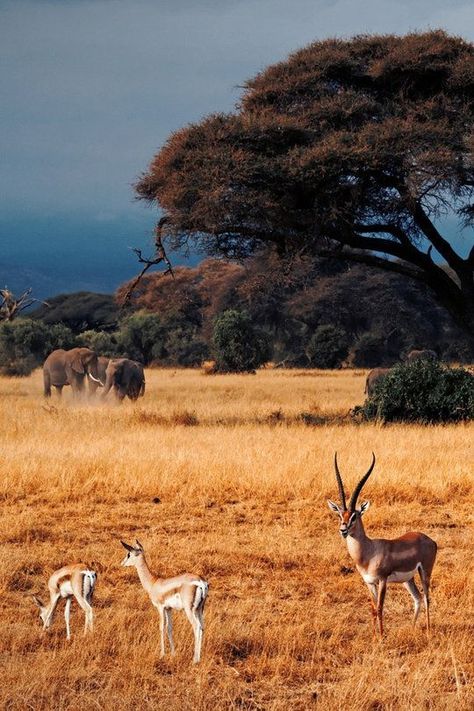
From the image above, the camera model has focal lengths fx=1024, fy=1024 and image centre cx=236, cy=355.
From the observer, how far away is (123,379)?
27359mm

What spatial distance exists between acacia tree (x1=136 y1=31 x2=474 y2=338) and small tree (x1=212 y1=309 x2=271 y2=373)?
19012mm

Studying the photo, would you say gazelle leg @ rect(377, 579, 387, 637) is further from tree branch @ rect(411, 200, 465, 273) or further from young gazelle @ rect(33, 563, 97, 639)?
tree branch @ rect(411, 200, 465, 273)

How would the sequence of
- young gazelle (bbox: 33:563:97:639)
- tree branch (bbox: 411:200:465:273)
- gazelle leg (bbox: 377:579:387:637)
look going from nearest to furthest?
young gazelle (bbox: 33:563:97:639), gazelle leg (bbox: 377:579:387:637), tree branch (bbox: 411:200:465:273)

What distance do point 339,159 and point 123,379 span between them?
1013cm

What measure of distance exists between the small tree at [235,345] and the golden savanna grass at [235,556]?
2228cm

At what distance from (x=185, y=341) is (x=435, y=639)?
4468cm

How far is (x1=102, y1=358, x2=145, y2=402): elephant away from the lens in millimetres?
27250

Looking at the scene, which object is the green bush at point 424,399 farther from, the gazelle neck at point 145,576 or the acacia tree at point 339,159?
the gazelle neck at point 145,576

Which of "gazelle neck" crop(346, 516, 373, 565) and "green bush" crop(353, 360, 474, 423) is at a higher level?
"green bush" crop(353, 360, 474, 423)

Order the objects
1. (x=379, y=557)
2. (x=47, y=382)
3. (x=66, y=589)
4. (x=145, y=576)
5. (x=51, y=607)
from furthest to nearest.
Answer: (x=47, y=382)
(x=379, y=557)
(x=51, y=607)
(x=66, y=589)
(x=145, y=576)

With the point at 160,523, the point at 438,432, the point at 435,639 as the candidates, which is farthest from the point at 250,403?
the point at 435,639

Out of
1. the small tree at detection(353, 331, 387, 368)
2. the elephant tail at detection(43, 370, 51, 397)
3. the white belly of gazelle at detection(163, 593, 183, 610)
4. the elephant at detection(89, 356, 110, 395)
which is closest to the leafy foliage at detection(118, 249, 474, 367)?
the small tree at detection(353, 331, 387, 368)

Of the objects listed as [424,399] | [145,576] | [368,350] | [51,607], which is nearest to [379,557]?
[145,576]

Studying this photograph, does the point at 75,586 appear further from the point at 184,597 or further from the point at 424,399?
the point at 424,399
